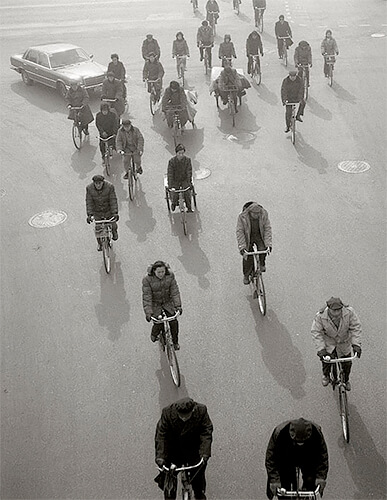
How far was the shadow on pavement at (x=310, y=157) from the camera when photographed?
15.4 metres

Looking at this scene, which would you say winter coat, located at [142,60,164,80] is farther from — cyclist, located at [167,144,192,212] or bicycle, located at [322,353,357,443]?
bicycle, located at [322,353,357,443]

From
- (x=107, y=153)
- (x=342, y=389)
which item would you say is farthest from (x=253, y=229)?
(x=107, y=153)

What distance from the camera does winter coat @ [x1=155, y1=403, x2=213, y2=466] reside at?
6402 mm

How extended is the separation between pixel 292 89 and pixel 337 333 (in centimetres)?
1003

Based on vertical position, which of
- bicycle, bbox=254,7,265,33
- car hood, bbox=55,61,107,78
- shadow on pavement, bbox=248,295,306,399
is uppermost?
bicycle, bbox=254,7,265,33

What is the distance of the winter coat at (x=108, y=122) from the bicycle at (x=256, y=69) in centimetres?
763

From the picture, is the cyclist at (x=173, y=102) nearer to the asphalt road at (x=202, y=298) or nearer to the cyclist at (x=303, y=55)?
the asphalt road at (x=202, y=298)

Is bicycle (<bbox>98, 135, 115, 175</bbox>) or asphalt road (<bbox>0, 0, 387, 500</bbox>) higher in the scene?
bicycle (<bbox>98, 135, 115, 175</bbox>)

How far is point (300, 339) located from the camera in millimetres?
9688

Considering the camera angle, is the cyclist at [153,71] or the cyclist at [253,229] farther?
the cyclist at [153,71]

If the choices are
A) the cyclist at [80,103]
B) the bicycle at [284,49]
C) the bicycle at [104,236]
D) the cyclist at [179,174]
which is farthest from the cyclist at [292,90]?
the bicycle at [284,49]

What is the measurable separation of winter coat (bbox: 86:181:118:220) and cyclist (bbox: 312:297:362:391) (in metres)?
5.01

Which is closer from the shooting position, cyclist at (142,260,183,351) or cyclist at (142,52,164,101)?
cyclist at (142,260,183,351)

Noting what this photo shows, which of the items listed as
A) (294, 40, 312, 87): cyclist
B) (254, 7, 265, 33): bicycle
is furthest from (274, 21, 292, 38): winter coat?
(254, 7, 265, 33): bicycle
